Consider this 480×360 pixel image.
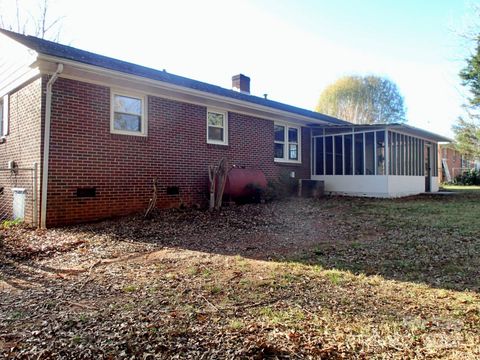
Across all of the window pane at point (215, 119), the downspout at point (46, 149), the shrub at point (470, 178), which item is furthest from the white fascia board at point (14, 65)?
the shrub at point (470, 178)

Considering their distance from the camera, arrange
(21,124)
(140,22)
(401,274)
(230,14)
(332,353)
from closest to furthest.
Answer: (332,353) → (401,274) → (21,124) → (230,14) → (140,22)

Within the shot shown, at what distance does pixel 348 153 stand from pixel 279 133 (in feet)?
9.46

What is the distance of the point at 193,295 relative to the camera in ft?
11.6

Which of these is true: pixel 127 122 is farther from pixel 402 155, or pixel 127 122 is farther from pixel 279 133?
pixel 402 155

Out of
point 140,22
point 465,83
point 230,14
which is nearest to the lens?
point 230,14

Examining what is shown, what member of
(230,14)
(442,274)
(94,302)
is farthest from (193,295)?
(230,14)

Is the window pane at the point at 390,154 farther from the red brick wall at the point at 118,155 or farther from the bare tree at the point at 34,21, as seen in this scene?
the bare tree at the point at 34,21

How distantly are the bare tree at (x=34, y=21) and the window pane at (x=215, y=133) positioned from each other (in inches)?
681

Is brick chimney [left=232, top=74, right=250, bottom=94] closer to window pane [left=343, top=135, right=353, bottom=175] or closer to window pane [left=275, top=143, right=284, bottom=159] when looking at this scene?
window pane [left=275, top=143, right=284, bottom=159]

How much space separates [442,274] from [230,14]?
352 inches

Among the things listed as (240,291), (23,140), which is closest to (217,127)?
(23,140)

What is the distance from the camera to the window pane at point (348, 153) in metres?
13.6

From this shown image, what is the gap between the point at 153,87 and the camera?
8.83 m

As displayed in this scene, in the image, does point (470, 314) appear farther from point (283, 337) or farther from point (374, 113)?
point (374, 113)
